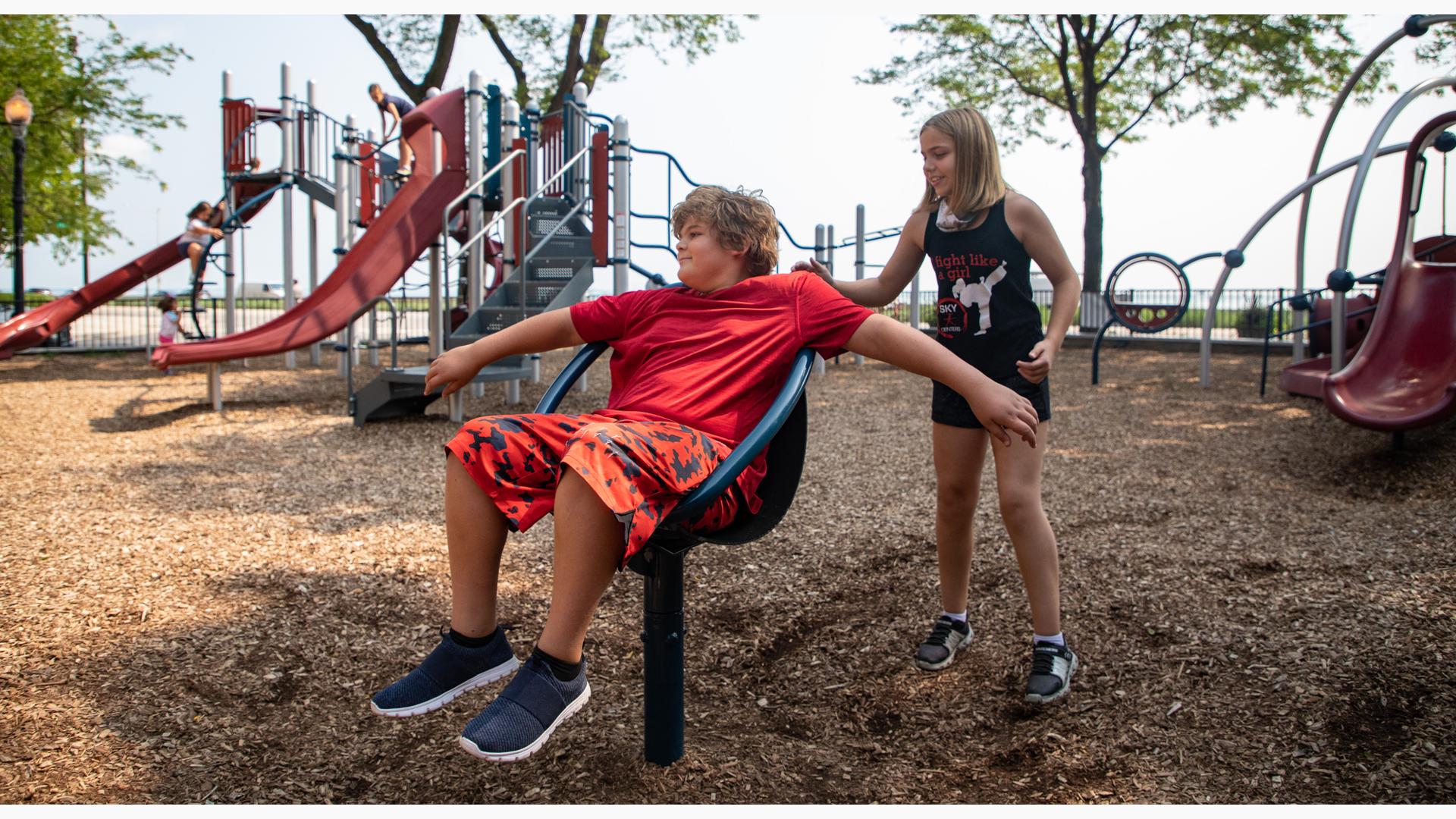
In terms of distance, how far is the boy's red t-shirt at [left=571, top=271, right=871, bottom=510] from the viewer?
2.14 m

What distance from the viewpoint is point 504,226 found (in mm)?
8141

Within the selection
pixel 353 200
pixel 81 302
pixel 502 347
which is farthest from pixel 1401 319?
pixel 81 302

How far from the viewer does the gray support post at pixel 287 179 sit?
10.5 m

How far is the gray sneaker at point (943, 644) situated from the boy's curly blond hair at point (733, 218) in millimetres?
1188

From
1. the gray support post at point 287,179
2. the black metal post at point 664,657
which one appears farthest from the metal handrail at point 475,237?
the black metal post at point 664,657

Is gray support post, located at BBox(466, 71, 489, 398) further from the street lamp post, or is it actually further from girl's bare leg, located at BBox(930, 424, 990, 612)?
the street lamp post

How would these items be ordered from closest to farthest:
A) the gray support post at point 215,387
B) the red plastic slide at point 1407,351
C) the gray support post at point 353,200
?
the red plastic slide at point 1407,351
the gray support post at point 215,387
the gray support post at point 353,200

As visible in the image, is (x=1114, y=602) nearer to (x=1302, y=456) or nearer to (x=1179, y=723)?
(x=1179, y=723)

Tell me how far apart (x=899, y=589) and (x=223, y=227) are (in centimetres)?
976

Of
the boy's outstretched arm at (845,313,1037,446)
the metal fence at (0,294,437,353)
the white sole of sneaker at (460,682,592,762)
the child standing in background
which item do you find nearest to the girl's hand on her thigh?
the boy's outstretched arm at (845,313,1037,446)

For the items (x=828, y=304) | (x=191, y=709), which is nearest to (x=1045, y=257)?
(x=828, y=304)

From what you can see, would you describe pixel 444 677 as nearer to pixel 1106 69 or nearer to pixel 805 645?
pixel 805 645

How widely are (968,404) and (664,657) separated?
3.30 ft

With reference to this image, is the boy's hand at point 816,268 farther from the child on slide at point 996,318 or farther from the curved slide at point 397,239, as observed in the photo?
the curved slide at point 397,239
